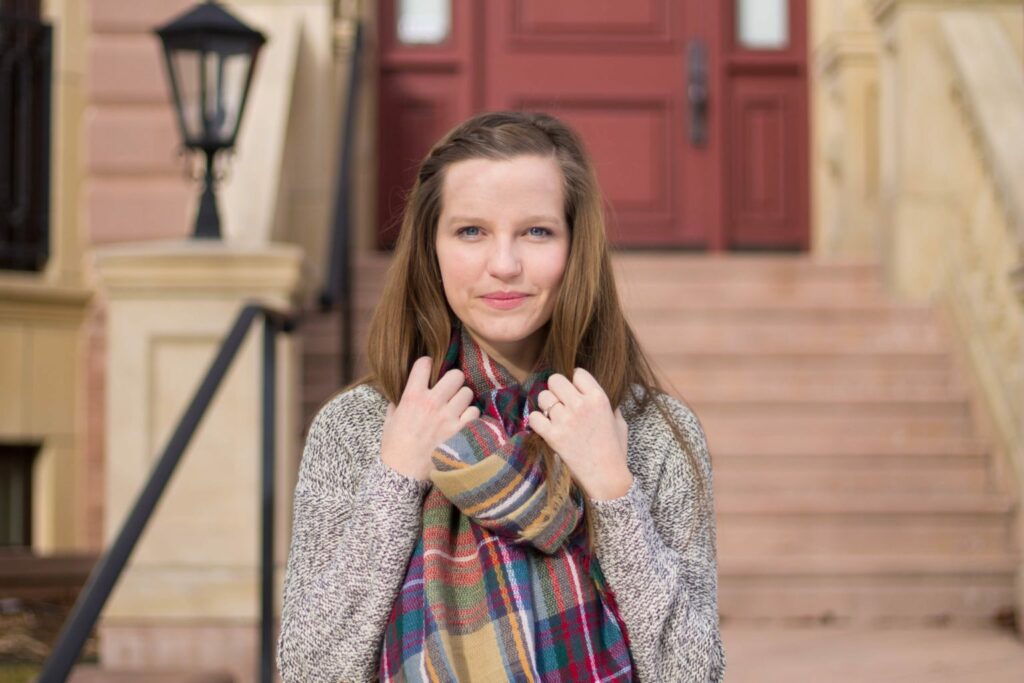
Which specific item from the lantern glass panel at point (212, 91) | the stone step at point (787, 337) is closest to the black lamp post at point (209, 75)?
the lantern glass panel at point (212, 91)

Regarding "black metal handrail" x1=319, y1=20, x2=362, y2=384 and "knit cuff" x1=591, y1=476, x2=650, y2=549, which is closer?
"knit cuff" x1=591, y1=476, x2=650, y2=549

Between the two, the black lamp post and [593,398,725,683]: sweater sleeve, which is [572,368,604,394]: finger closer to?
[593,398,725,683]: sweater sleeve

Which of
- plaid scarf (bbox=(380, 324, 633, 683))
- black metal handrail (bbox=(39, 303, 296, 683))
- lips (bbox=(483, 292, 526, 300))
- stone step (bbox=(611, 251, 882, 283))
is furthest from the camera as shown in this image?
stone step (bbox=(611, 251, 882, 283))

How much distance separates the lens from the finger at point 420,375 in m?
1.76

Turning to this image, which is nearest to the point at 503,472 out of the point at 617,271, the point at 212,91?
the point at 212,91

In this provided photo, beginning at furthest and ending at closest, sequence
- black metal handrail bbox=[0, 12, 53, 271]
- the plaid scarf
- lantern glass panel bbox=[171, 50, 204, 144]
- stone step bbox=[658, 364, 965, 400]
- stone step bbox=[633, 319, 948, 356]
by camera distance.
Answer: black metal handrail bbox=[0, 12, 53, 271], stone step bbox=[633, 319, 948, 356], stone step bbox=[658, 364, 965, 400], lantern glass panel bbox=[171, 50, 204, 144], the plaid scarf

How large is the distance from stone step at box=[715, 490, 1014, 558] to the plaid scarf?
10.6 ft

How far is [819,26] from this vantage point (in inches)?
286

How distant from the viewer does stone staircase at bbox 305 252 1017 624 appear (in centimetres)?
471

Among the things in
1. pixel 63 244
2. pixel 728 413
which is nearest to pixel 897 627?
pixel 728 413

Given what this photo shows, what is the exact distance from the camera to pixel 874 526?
195 inches

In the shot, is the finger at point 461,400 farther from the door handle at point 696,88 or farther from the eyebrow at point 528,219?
the door handle at point 696,88

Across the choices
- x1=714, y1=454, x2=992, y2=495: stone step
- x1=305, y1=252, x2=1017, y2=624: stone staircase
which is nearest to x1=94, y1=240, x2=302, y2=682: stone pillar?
x1=305, y1=252, x2=1017, y2=624: stone staircase

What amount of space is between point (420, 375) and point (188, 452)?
2.78 meters
